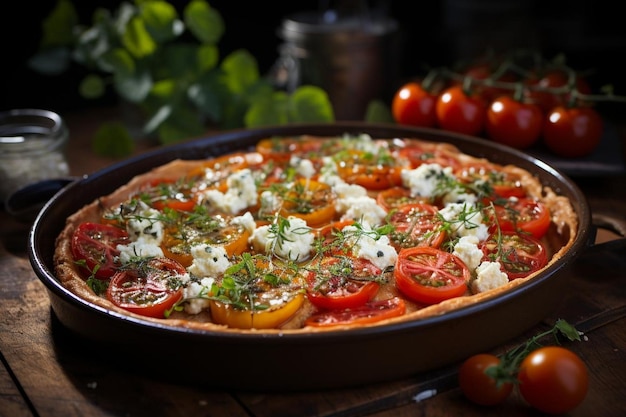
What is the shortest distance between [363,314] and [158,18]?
3.01 meters

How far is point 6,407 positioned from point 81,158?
257 centimetres

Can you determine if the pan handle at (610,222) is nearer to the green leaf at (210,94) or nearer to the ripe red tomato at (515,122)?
the ripe red tomato at (515,122)

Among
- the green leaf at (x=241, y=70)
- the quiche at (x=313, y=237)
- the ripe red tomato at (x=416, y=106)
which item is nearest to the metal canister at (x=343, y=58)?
the green leaf at (x=241, y=70)

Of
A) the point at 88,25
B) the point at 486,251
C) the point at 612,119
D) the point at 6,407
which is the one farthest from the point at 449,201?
the point at 88,25

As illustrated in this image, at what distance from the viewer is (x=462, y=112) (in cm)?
435

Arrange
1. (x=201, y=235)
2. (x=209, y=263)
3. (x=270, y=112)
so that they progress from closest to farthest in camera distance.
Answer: (x=209, y=263), (x=201, y=235), (x=270, y=112)

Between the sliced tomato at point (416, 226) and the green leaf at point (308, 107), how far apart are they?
1.55m

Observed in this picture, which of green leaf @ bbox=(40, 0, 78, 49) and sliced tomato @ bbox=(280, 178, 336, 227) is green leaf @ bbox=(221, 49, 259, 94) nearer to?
green leaf @ bbox=(40, 0, 78, 49)

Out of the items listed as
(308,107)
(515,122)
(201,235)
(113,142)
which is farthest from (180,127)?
(515,122)

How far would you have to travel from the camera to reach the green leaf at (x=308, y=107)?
185 inches

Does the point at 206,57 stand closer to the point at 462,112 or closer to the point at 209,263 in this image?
the point at 462,112

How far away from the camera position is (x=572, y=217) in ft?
10.5

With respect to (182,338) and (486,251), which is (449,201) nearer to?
(486,251)

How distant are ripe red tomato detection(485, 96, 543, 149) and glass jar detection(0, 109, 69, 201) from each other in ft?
7.83
